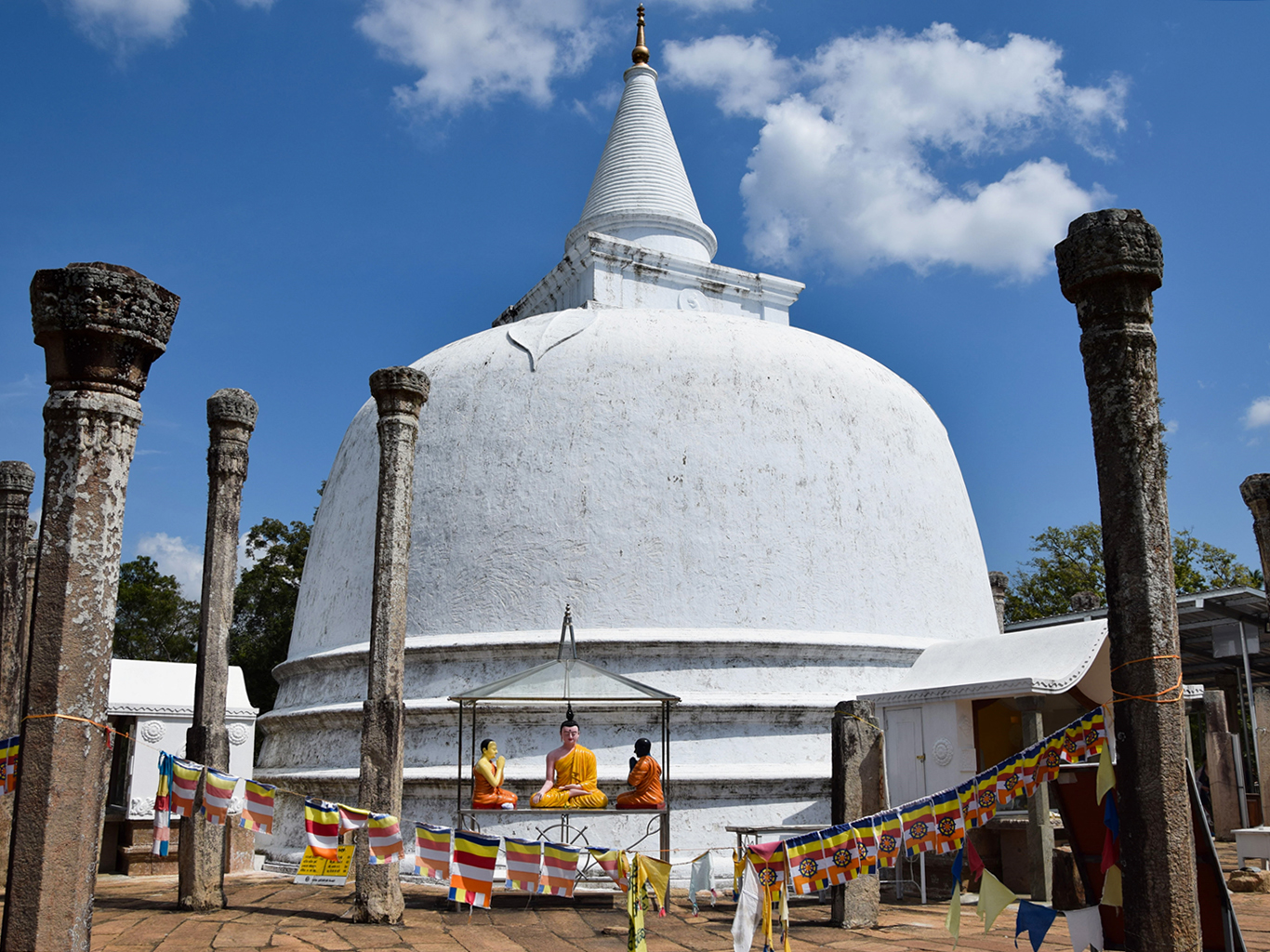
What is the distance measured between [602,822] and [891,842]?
15.5 ft

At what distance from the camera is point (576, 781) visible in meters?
9.29

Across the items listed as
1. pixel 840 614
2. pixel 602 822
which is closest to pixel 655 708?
pixel 602 822

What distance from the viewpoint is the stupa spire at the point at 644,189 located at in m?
17.3

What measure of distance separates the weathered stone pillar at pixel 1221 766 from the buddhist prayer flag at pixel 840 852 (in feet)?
35.6

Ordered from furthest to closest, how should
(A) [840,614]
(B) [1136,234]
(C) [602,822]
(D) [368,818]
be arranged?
(A) [840,614] < (C) [602,822] < (D) [368,818] < (B) [1136,234]

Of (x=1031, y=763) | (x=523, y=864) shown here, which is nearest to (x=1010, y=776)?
(x=1031, y=763)

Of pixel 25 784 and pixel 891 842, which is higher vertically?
pixel 25 784

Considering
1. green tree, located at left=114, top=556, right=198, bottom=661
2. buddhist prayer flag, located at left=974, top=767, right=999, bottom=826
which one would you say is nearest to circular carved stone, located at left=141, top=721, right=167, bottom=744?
buddhist prayer flag, located at left=974, top=767, right=999, bottom=826

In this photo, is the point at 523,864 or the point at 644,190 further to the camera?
the point at 644,190

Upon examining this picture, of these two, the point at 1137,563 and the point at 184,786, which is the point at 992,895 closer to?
the point at 1137,563

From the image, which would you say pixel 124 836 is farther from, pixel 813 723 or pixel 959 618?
pixel 959 618

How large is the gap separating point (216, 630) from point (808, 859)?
5.38m

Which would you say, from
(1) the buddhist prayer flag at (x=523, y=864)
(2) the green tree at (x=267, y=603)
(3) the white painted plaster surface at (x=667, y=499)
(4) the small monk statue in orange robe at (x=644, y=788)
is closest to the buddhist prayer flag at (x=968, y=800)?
(1) the buddhist prayer flag at (x=523, y=864)

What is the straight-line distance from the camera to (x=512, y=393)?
13.0 meters
